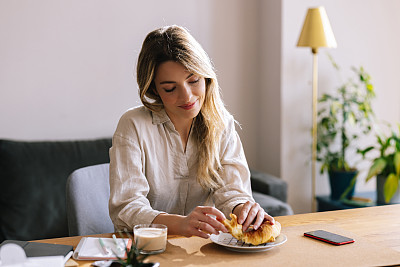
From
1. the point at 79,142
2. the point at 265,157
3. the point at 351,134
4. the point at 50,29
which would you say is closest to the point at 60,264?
the point at 79,142

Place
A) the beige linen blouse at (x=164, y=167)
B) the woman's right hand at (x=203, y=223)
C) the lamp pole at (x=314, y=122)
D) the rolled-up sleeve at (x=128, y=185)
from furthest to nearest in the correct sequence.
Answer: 1. the lamp pole at (x=314, y=122)
2. the beige linen blouse at (x=164, y=167)
3. the rolled-up sleeve at (x=128, y=185)
4. the woman's right hand at (x=203, y=223)

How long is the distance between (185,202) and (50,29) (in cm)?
179

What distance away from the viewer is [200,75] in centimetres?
161

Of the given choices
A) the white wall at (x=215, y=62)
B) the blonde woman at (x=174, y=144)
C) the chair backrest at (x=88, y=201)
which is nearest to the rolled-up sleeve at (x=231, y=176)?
the blonde woman at (x=174, y=144)

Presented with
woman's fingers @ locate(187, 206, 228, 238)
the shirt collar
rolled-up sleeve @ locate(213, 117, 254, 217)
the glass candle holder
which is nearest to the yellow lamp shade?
rolled-up sleeve @ locate(213, 117, 254, 217)

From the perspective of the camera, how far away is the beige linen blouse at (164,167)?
158 centimetres

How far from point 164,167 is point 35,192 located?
1.38 m

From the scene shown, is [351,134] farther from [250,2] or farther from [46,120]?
[46,120]

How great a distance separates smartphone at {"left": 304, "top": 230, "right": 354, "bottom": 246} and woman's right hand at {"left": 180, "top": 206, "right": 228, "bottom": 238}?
25 cm

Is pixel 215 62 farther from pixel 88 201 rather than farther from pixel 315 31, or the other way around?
pixel 88 201

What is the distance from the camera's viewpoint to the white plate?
4.08 ft

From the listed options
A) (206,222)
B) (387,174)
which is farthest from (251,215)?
(387,174)

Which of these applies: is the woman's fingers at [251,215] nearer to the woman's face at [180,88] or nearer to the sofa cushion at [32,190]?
the woman's face at [180,88]

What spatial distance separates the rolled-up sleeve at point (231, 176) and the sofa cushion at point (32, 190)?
1.38 metres
